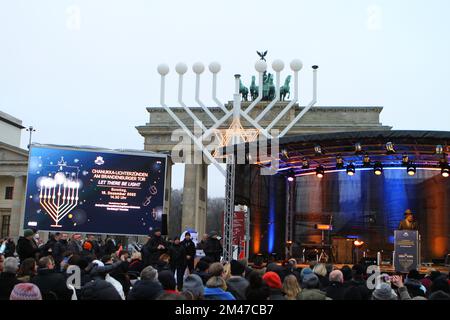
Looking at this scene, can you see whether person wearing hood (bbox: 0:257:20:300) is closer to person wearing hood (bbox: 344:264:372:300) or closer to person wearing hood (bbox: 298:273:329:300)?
person wearing hood (bbox: 298:273:329:300)

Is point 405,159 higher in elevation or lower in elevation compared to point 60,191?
higher

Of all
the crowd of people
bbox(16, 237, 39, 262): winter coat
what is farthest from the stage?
the crowd of people

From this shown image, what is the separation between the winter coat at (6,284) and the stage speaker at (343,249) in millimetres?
17294

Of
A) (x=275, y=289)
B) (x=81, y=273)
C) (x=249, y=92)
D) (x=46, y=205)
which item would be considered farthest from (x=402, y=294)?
(x=249, y=92)

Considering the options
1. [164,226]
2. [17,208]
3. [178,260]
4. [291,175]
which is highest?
[291,175]

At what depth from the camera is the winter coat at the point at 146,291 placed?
5.63 m

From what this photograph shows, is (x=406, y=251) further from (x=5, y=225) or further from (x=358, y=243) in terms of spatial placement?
(x=5, y=225)

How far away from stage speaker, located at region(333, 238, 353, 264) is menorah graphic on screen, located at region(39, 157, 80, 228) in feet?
32.5

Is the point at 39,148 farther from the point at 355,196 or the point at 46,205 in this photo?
the point at 355,196

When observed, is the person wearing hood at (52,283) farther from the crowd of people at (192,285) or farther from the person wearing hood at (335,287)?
the person wearing hood at (335,287)

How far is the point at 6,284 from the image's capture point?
20.1ft

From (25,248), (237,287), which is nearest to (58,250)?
(25,248)

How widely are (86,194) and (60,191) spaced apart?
94 centimetres

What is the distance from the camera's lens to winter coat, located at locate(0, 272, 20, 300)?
19.8 ft
